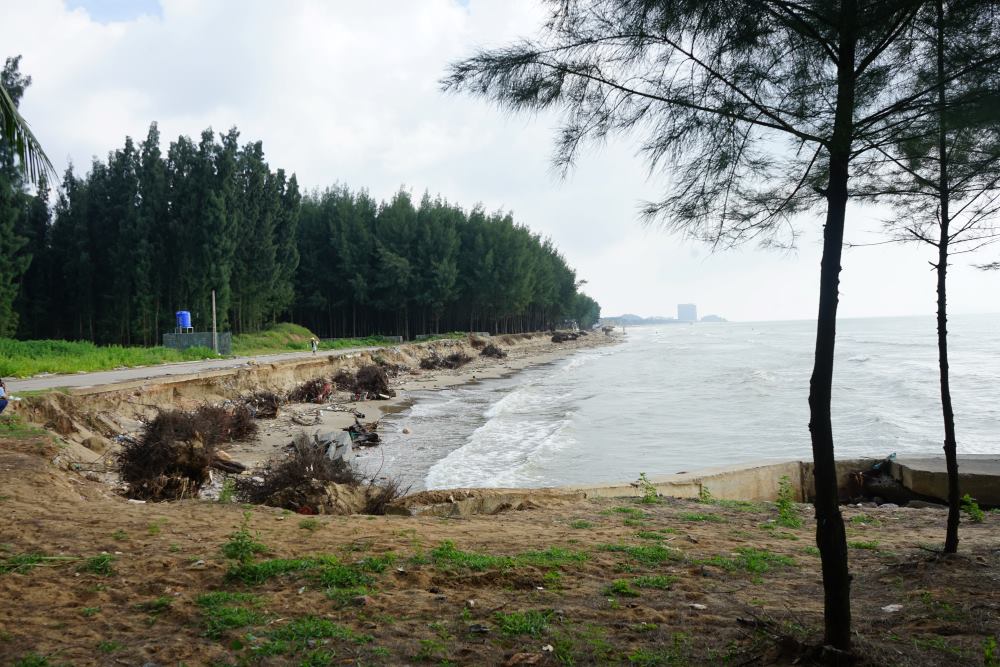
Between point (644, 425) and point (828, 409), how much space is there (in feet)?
50.5

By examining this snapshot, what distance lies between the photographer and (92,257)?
109ft

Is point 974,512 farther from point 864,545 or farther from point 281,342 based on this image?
point 281,342

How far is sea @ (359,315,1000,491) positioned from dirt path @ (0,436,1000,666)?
5154 millimetres

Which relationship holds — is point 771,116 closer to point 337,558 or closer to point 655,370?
point 337,558

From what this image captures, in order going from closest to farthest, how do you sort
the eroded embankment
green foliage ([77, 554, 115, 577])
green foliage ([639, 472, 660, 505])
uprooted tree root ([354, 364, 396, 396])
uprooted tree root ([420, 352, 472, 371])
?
1. green foliage ([77, 554, 115, 577])
2. green foliage ([639, 472, 660, 505])
3. the eroded embankment
4. uprooted tree root ([354, 364, 396, 396])
5. uprooted tree root ([420, 352, 472, 371])

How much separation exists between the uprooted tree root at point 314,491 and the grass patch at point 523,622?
390 centimetres

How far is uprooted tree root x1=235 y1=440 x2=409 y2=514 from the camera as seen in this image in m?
7.26

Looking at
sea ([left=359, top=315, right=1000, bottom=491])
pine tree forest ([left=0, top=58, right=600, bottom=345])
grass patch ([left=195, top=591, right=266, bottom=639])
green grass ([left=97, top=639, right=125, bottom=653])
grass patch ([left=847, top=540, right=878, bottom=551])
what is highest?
pine tree forest ([left=0, top=58, right=600, bottom=345])

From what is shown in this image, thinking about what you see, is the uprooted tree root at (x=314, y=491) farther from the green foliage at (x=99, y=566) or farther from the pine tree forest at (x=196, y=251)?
the pine tree forest at (x=196, y=251)

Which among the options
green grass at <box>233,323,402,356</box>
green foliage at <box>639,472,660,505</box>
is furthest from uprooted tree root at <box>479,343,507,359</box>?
green foliage at <box>639,472,660,505</box>

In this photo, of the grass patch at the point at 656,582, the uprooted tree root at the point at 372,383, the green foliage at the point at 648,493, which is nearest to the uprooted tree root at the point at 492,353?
the uprooted tree root at the point at 372,383

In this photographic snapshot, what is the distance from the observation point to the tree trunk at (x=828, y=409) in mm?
2799

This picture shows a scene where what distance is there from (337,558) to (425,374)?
28674 mm

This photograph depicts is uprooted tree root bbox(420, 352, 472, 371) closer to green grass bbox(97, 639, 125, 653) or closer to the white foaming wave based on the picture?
the white foaming wave
